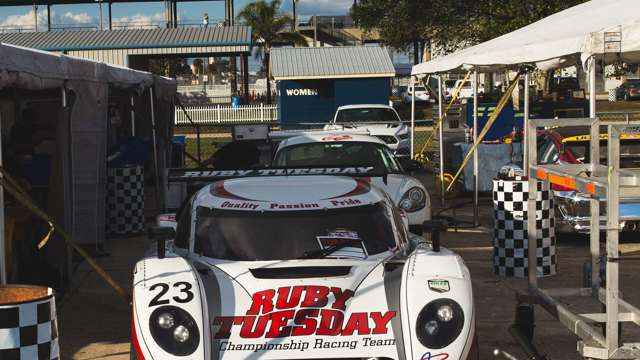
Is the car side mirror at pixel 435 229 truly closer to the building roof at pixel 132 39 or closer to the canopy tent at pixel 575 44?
the canopy tent at pixel 575 44

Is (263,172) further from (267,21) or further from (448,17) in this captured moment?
(267,21)

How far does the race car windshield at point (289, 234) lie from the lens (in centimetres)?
637

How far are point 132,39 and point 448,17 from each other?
47.7 ft

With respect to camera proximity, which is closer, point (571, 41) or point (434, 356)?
point (434, 356)

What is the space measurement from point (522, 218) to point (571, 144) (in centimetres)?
253

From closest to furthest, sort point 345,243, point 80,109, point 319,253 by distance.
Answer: point 319,253 < point 345,243 < point 80,109

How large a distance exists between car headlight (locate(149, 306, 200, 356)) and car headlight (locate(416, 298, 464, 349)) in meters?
1.25

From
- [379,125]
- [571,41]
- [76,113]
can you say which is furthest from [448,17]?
[571,41]

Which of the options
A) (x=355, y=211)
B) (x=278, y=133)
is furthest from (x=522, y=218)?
(x=278, y=133)

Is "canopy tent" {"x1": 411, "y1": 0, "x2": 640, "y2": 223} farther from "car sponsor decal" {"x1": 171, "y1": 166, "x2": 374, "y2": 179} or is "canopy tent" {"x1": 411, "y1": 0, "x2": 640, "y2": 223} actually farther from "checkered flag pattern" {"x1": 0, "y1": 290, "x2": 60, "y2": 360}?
"checkered flag pattern" {"x1": 0, "y1": 290, "x2": 60, "y2": 360}

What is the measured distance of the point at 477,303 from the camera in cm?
883

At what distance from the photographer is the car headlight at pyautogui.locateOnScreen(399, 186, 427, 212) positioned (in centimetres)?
1084

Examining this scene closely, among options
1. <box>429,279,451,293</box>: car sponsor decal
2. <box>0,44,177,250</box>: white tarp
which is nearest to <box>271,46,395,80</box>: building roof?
<box>0,44,177,250</box>: white tarp

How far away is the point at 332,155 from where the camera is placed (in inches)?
480
